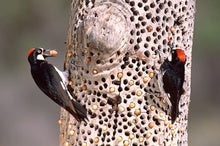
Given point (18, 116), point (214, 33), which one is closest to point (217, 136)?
point (214, 33)

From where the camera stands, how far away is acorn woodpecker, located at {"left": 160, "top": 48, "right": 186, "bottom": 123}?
3203 mm

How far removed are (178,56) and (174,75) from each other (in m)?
0.09

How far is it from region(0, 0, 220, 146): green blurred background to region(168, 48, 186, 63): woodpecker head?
7.42 meters

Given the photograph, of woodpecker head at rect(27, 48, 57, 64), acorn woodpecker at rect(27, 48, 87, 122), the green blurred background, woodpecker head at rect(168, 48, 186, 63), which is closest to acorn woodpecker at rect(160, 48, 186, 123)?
woodpecker head at rect(168, 48, 186, 63)

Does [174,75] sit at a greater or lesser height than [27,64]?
greater

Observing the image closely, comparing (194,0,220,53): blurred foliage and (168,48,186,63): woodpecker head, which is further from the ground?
(168,48,186,63): woodpecker head

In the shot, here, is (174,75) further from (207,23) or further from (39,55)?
(207,23)

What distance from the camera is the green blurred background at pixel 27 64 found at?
1099 cm

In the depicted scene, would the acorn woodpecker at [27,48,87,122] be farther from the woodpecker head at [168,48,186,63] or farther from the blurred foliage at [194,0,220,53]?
the blurred foliage at [194,0,220,53]

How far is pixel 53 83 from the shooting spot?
328cm

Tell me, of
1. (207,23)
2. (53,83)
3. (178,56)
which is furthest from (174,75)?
(207,23)

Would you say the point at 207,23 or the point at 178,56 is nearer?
the point at 178,56

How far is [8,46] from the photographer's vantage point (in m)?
11.8

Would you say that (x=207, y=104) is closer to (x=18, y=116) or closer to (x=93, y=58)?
(x=18, y=116)
